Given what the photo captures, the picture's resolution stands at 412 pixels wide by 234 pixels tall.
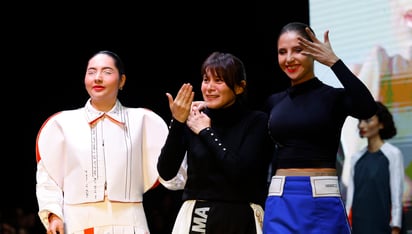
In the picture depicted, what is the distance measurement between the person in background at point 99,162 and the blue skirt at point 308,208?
0.58m

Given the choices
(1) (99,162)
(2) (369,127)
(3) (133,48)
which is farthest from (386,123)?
(3) (133,48)

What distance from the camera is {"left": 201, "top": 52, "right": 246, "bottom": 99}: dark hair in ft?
7.82

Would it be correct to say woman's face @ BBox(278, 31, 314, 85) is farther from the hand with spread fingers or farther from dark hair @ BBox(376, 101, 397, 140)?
dark hair @ BBox(376, 101, 397, 140)

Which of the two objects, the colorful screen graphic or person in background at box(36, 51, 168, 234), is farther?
the colorful screen graphic

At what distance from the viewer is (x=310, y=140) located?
221 cm

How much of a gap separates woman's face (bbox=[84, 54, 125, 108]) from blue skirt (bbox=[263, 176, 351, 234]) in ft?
2.59

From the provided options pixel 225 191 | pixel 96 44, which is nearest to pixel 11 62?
pixel 96 44

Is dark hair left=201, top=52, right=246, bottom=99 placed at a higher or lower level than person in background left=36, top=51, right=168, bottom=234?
higher

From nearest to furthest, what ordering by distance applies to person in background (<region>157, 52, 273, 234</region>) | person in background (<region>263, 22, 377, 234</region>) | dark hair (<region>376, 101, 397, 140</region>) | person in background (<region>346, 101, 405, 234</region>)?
person in background (<region>263, 22, 377, 234</region>), person in background (<region>157, 52, 273, 234</region>), person in background (<region>346, 101, 405, 234</region>), dark hair (<region>376, 101, 397, 140</region>)

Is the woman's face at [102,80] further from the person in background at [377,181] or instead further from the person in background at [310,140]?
the person in background at [377,181]

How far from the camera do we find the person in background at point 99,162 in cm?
249

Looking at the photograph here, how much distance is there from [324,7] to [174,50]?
210cm

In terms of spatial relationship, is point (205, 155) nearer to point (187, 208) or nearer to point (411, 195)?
point (187, 208)

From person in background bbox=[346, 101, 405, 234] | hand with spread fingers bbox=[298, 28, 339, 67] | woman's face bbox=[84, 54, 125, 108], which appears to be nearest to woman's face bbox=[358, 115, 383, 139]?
person in background bbox=[346, 101, 405, 234]
